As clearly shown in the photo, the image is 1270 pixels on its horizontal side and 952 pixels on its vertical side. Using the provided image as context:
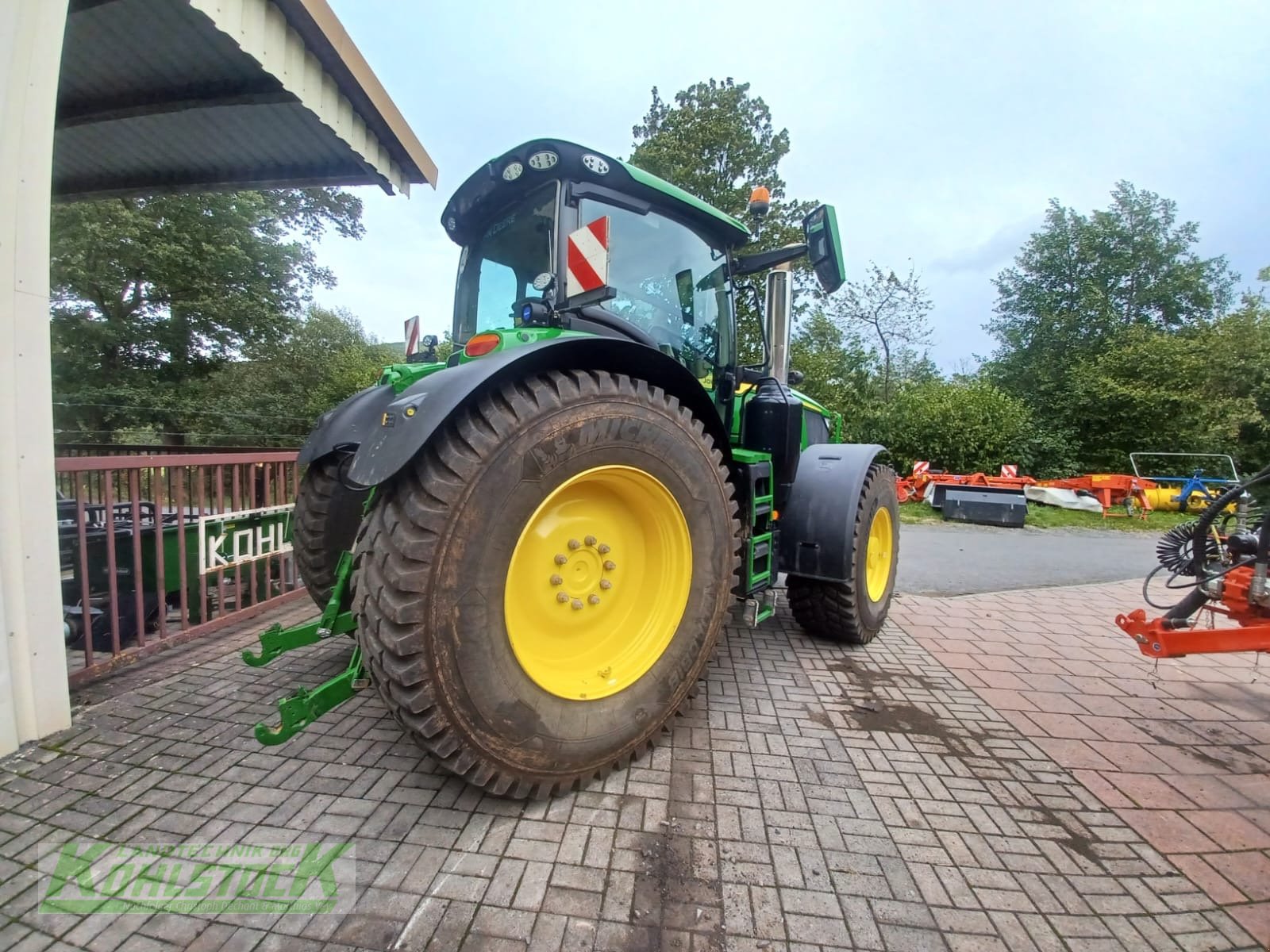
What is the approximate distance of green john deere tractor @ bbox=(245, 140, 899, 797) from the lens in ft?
5.23

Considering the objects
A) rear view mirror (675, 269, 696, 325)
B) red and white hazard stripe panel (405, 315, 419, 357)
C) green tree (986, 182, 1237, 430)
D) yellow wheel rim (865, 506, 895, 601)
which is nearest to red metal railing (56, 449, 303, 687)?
red and white hazard stripe panel (405, 315, 419, 357)

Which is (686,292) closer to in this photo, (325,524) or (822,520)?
(822,520)

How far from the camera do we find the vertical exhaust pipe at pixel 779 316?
3146 millimetres

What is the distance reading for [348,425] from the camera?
276cm

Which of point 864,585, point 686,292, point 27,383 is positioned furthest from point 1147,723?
point 27,383

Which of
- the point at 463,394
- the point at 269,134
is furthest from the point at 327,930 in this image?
the point at 269,134

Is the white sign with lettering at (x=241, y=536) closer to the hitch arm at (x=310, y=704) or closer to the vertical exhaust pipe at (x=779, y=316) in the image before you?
the hitch arm at (x=310, y=704)

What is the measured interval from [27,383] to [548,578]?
2197 mm

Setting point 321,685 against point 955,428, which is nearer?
point 321,685

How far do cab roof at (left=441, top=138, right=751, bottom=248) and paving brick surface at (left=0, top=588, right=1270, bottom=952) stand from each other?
96.5 inches

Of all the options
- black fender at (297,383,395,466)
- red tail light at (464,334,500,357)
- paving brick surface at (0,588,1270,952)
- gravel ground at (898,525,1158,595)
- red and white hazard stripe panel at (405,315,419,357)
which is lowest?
gravel ground at (898,525,1158,595)

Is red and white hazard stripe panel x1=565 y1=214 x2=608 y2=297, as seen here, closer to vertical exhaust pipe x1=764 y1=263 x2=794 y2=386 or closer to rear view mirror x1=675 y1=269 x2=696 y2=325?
rear view mirror x1=675 y1=269 x2=696 y2=325

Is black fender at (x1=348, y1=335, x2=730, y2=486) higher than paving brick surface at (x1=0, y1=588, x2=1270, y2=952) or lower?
higher

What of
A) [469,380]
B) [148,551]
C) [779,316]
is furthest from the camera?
[148,551]
